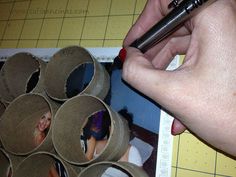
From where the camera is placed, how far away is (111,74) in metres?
0.92

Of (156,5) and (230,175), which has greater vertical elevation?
(156,5)

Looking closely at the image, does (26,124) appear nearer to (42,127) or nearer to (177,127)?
(42,127)

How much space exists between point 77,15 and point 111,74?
292mm

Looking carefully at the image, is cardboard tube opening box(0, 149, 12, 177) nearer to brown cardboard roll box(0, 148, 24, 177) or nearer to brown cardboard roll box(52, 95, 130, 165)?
brown cardboard roll box(0, 148, 24, 177)

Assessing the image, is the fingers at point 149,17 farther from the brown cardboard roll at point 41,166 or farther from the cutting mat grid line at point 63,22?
the brown cardboard roll at point 41,166

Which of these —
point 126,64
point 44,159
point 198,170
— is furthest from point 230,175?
point 44,159

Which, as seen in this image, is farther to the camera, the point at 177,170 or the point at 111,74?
the point at 111,74

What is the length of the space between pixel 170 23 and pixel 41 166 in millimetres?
525

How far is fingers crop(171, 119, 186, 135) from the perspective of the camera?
765 millimetres

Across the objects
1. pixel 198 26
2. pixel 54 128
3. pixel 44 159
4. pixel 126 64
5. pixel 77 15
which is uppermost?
pixel 198 26

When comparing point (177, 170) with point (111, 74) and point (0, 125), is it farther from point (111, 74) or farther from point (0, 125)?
point (0, 125)

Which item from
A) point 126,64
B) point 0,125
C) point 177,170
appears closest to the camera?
point 126,64

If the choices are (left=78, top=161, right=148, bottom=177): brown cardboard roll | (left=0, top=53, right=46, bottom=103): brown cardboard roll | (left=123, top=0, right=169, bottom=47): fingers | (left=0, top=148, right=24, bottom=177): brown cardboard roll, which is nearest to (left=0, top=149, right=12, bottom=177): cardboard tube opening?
(left=0, top=148, right=24, bottom=177): brown cardboard roll

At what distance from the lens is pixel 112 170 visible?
79 centimetres
